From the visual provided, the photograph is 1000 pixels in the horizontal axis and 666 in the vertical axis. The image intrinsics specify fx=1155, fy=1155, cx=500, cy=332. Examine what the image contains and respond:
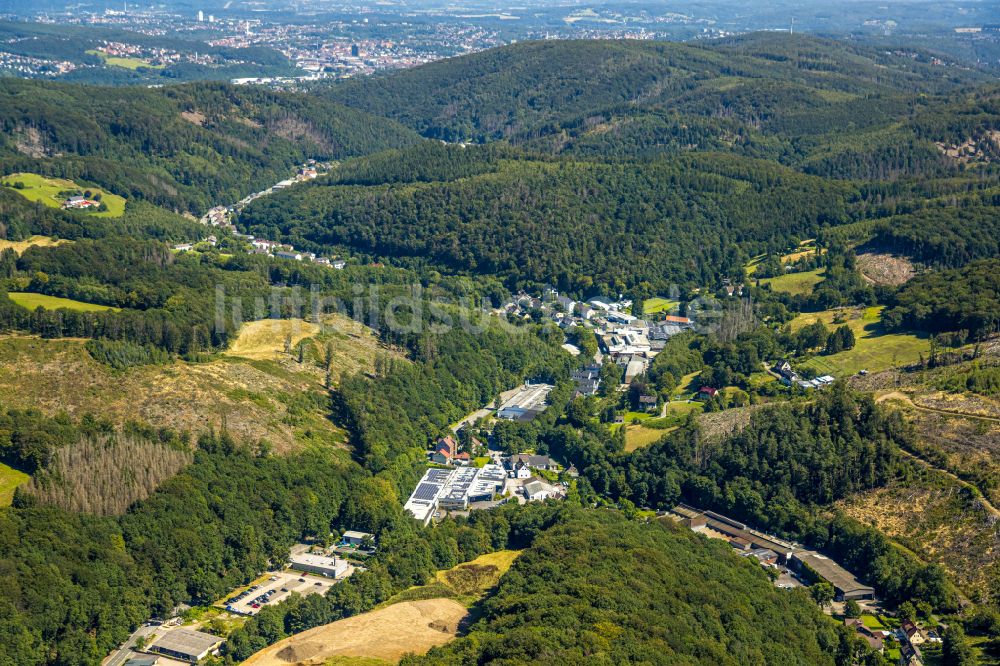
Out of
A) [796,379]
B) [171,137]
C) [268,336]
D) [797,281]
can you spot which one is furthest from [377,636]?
[171,137]

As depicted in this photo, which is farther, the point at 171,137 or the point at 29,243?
the point at 171,137

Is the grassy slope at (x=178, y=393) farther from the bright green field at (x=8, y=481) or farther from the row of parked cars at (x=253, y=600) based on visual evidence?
the row of parked cars at (x=253, y=600)

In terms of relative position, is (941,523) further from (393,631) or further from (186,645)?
(186,645)

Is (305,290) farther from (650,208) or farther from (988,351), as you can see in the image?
(988,351)

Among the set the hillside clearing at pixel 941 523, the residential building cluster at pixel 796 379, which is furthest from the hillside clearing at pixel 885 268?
the hillside clearing at pixel 941 523

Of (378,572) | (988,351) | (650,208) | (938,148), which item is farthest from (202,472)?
(938,148)

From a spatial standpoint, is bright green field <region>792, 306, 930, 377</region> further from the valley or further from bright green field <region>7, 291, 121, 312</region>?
bright green field <region>7, 291, 121, 312</region>

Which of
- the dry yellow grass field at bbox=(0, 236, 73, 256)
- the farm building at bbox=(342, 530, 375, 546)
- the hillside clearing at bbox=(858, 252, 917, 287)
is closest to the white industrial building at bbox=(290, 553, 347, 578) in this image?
the farm building at bbox=(342, 530, 375, 546)
